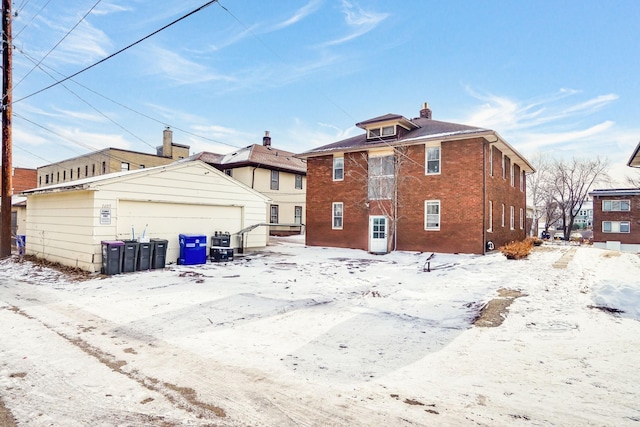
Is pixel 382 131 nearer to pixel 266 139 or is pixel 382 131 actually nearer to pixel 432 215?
pixel 432 215

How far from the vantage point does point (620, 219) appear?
36.8 m

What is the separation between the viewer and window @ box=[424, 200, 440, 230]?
688 inches

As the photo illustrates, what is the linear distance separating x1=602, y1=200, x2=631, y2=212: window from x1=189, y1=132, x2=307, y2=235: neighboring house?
3245 centimetres

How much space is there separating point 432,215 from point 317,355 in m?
14.2

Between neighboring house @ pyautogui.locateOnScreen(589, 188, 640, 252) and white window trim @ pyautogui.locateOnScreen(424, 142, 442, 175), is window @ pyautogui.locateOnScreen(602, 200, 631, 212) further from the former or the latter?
white window trim @ pyautogui.locateOnScreen(424, 142, 442, 175)

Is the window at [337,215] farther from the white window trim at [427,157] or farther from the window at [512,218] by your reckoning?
the window at [512,218]

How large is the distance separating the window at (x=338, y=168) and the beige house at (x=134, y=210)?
19.0 feet

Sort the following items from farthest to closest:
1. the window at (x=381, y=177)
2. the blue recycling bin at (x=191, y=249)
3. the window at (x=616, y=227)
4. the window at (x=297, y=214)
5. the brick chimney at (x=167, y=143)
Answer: the brick chimney at (x=167, y=143), the window at (x=616, y=227), the window at (x=297, y=214), the window at (x=381, y=177), the blue recycling bin at (x=191, y=249)

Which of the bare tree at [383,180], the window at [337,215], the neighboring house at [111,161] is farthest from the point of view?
the neighboring house at [111,161]

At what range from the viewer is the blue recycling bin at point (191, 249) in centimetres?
1286

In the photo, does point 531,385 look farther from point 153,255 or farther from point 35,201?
point 35,201

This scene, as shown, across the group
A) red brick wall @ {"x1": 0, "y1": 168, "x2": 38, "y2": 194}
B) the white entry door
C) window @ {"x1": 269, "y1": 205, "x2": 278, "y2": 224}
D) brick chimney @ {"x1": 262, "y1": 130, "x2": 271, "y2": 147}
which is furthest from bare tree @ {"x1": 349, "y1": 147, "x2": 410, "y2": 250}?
red brick wall @ {"x1": 0, "y1": 168, "x2": 38, "y2": 194}

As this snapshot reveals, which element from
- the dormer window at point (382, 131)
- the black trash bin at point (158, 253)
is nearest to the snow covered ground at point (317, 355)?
the black trash bin at point (158, 253)

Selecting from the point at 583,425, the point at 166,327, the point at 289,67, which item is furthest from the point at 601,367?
the point at 289,67
